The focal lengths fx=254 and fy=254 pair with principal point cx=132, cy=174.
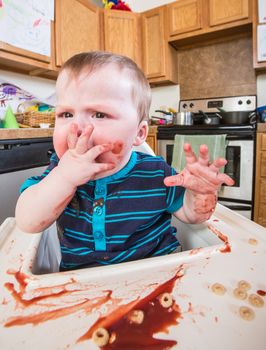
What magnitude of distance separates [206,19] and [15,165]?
2233 millimetres

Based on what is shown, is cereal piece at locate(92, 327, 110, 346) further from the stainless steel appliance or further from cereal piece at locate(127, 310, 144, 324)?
the stainless steel appliance

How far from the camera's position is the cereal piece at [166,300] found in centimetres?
28

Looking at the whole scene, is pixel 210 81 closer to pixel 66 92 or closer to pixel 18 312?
pixel 66 92

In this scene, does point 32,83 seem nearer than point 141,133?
No

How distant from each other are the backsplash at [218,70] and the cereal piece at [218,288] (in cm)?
256

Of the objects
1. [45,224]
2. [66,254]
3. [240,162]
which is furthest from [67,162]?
[240,162]

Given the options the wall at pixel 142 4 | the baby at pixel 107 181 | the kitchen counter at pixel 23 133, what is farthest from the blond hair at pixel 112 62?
the wall at pixel 142 4

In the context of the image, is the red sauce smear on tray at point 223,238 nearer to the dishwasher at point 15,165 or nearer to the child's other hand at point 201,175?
the child's other hand at point 201,175

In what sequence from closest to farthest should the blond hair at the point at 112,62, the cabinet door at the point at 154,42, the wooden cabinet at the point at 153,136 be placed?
the blond hair at the point at 112,62 → the wooden cabinet at the point at 153,136 → the cabinet door at the point at 154,42

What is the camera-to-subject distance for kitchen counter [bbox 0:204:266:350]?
24 cm

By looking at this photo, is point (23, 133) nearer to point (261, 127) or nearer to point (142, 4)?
point (261, 127)

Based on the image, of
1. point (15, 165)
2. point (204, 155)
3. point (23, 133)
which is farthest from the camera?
point (23, 133)

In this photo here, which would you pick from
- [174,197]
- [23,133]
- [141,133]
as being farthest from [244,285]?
[23,133]

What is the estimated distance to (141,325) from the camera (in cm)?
25
